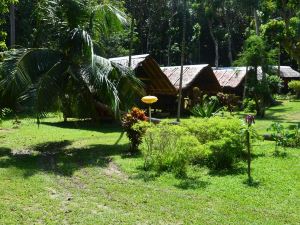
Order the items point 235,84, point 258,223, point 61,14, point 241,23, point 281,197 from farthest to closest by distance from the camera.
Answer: point 241,23 → point 235,84 → point 61,14 → point 281,197 → point 258,223

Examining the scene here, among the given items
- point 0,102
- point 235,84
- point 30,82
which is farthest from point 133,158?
point 235,84

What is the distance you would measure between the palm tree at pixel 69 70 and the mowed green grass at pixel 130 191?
1579mm

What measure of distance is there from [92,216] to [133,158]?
4.49m

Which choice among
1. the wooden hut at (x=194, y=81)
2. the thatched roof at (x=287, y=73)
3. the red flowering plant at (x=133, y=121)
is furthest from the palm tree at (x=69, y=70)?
the thatched roof at (x=287, y=73)

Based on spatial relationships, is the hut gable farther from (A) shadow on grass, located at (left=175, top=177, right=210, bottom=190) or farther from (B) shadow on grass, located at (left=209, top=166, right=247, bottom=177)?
(A) shadow on grass, located at (left=175, top=177, right=210, bottom=190)

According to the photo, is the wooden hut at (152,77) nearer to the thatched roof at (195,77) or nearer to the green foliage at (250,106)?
the thatched roof at (195,77)

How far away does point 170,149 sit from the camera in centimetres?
915

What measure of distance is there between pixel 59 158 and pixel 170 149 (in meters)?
3.16

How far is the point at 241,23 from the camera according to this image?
154ft

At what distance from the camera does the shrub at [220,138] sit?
9.13 meters

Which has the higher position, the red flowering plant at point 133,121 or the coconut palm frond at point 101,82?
the coconut palm frond at point 101,82

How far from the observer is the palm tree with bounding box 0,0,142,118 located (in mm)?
10812

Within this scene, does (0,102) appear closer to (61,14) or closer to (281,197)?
(61,14)

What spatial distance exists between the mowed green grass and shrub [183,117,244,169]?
0.34m
